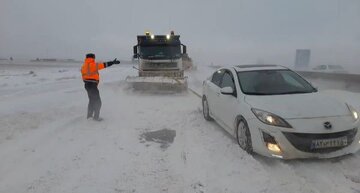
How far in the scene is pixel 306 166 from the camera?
5348 mm

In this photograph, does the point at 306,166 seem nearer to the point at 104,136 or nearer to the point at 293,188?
the point at 293,188

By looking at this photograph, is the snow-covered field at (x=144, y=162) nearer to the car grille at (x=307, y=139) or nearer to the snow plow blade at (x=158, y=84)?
the car grille at (x=307, y=139)

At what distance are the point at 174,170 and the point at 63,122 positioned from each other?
4726 millimetres

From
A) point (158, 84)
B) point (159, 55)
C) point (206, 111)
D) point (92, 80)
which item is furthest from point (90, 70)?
point (159, 55)

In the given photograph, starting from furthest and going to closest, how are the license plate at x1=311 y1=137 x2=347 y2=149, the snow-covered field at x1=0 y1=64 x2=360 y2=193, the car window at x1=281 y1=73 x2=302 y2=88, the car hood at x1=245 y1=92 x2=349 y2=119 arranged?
1. the car window at x1=281 y1=73 x2=302 y2=88
2. the car hood at x1=245 y1=92 x2=349 y2=119
3. the license plate at x1=311 y1=137 x2=347 y2=149
4. the snow-covered field at x1=0 y1=64 x2=360 y2=193

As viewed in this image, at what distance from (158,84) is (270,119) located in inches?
426

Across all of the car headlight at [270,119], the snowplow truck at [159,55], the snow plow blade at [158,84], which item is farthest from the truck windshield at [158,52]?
the car headlight at [270,119]

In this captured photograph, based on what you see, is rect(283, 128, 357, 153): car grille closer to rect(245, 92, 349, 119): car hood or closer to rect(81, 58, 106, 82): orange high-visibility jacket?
rect(245, 92, 349, 119): car hood

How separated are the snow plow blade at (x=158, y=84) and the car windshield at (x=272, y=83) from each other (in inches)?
340

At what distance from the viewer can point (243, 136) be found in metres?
6.17

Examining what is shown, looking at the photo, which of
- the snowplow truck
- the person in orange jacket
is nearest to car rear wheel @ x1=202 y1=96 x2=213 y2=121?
the person in orange jacket

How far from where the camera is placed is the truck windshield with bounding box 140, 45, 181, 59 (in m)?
17.7

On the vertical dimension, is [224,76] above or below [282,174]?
above

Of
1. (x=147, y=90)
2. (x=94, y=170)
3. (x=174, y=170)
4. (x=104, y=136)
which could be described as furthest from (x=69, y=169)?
(x=147, y=90)
